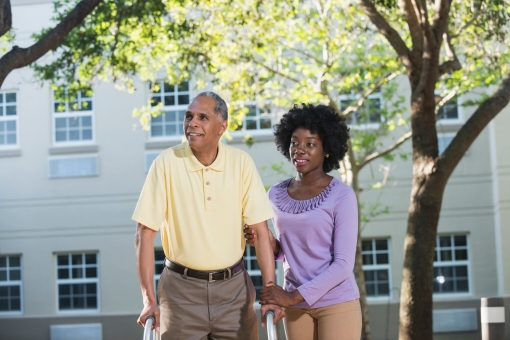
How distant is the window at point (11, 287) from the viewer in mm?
20641

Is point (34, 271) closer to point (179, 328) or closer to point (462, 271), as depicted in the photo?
point (462, 271)

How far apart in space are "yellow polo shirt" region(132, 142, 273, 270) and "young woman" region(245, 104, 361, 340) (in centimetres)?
16

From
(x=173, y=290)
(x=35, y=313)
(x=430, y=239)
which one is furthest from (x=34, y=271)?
(x=173, y=290)

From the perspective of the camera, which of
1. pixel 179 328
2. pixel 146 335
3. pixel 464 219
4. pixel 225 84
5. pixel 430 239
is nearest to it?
pixel 146 335

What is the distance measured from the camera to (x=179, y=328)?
4.47 meters

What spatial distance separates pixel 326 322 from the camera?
469 centimetres

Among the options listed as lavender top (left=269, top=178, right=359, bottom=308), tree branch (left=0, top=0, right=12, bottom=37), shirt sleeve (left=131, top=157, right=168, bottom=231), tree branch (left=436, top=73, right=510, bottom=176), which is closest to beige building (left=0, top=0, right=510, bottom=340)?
tree branch (left=436, top=73, right=510, bottom=176)

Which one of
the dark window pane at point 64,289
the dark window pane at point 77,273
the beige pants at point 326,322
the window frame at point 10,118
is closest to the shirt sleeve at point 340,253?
the beige pants at point 326,322

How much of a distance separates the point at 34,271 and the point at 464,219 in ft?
31.2

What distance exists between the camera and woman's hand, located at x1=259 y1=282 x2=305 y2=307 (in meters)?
4.55

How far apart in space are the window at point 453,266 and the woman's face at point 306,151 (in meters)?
15.1

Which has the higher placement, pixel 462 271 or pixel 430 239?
pixel 430 239

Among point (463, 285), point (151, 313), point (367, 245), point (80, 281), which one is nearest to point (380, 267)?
point (367, 245)

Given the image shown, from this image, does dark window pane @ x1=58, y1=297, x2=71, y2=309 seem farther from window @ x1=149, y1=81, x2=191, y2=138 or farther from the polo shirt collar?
the polo shirt collar
